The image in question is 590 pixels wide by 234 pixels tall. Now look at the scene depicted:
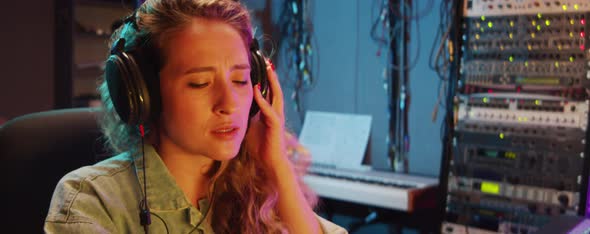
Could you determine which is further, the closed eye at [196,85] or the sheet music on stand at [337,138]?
the sheet music on stand at [337,138]

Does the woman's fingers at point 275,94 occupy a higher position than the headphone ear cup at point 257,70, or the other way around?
the headphone ear cup at point 257,70

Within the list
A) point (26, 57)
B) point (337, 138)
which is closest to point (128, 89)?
point (337, 138)

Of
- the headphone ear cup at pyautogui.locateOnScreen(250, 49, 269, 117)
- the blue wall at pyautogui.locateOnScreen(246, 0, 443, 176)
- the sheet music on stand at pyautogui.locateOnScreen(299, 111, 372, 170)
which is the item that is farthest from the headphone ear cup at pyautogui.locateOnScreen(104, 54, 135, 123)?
the sheet music on stand at pyautogui.locateOnScreen(299, 111, 372, 170)

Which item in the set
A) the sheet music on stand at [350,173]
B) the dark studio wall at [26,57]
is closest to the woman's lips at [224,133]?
the sheet music on stand at [350,173]

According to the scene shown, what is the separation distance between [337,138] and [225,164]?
196 centimetres

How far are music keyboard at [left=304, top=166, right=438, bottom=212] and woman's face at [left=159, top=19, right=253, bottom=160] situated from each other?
4.57 ft

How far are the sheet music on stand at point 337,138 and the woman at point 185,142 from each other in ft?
5.95

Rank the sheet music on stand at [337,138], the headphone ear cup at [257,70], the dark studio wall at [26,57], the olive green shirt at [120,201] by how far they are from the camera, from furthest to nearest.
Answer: the dark studio wall at [26,57]
the sheet music on stand at [337,138]
the headphone ear cup at [257,70]
the olive green shirt at [120,201]

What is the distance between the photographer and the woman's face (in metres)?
1.19

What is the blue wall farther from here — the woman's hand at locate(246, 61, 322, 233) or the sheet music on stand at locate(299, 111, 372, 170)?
the woman's hand at locate(246, 61, 322, 233)

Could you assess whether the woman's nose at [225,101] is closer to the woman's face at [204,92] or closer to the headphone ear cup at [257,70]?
the woman's face at [204,92]

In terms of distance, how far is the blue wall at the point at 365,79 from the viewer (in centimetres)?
321

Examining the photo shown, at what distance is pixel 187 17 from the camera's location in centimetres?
125

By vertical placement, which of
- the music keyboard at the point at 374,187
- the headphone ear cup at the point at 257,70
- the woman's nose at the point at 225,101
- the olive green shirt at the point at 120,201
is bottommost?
the music keyboard at the point at 374,187
